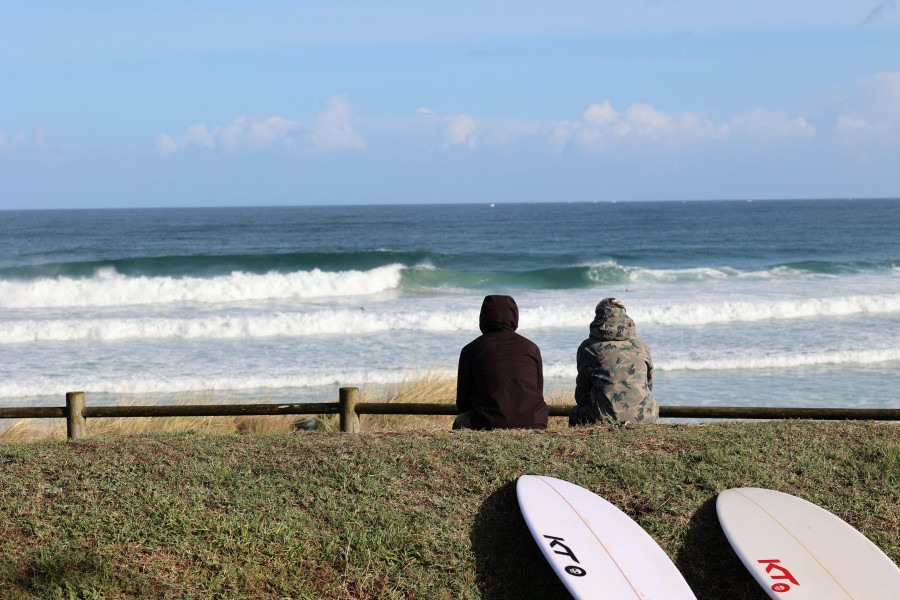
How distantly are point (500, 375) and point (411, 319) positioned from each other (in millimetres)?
13939

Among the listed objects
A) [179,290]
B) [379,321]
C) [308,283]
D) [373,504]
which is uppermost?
[373,504]

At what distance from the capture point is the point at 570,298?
24.4 meters

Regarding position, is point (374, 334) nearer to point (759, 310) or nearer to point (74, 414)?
point (759, 310)

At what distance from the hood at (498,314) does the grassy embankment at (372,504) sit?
0.76 metres

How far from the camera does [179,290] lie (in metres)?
25.7

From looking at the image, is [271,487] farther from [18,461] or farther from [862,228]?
[862,228]

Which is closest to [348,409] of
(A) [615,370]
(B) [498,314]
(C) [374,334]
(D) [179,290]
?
(B) [498,314]

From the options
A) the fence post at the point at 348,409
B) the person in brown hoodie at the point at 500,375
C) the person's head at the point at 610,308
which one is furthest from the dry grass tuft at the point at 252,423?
the person's head at the point at 610,308

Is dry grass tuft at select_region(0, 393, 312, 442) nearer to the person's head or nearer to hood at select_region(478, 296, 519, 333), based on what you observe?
hood at select_region(478, 296, 519, 333)


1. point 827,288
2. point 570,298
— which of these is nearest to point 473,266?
point 570,298

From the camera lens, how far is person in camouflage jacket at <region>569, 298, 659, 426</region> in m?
5.47

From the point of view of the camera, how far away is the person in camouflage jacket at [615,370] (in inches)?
215

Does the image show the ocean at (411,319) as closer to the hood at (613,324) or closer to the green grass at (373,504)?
the hood at (613,324)

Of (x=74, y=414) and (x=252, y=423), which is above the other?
(x=74, y=414)
